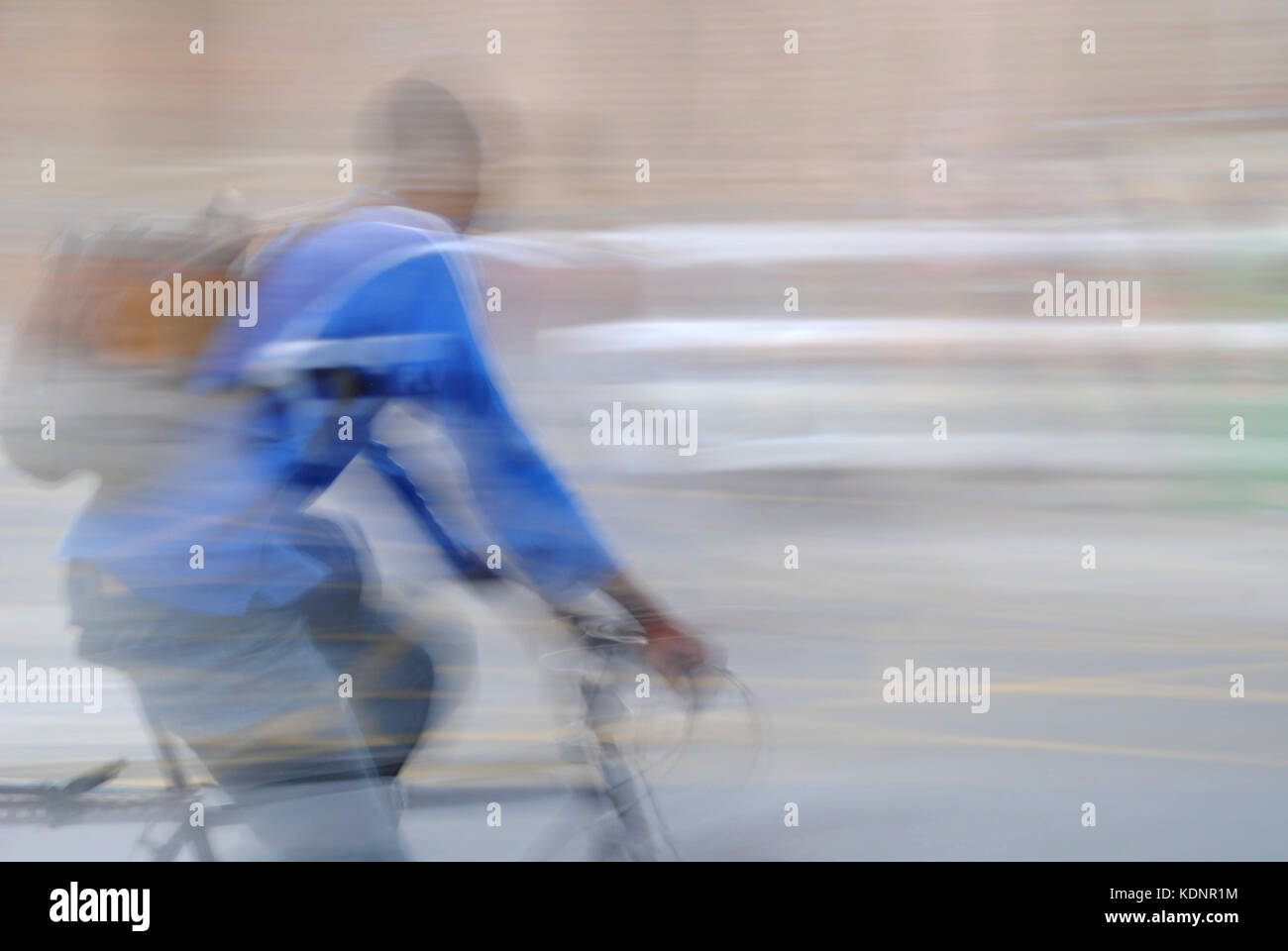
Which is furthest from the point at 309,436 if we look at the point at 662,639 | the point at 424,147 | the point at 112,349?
the point at 662,639

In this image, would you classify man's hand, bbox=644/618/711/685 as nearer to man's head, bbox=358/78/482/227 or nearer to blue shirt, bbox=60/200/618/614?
blue shirt, bbox=60/200/618/614

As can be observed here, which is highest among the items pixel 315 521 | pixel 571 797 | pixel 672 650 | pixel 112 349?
pixel 112 349

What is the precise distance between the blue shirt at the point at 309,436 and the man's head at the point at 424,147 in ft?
0.20

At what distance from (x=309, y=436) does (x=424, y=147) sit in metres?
0.58

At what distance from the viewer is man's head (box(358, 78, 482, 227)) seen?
229 cm

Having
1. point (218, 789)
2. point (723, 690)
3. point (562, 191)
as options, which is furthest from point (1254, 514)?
point (218, 789)

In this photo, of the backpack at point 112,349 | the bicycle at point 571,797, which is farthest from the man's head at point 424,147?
the bicycle at point 571,797

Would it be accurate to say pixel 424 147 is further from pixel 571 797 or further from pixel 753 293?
pixel 571 797

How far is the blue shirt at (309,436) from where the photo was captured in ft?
7.07

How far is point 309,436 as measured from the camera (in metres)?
2.19

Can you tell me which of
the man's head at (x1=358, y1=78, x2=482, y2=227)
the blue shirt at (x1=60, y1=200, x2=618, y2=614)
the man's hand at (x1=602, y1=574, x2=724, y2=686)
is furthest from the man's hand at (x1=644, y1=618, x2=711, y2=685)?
the man's head at (x1=358, y1=78, x2=482, y2=227)

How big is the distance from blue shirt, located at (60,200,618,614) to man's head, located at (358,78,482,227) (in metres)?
0.06
